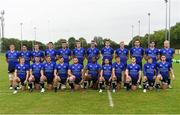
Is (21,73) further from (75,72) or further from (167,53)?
(167,53)

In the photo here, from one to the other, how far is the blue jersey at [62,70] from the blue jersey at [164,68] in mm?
3414

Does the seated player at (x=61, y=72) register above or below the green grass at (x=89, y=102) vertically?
above

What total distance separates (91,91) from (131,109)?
3.91 metres

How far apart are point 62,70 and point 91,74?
3.51ft

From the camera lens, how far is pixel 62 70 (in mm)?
15391

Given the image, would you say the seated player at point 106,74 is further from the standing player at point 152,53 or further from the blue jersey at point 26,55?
the blue jersey at point 26,55

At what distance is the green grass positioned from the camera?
37.2 ft

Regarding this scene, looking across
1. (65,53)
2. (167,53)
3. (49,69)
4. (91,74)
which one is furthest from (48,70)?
(167,53)

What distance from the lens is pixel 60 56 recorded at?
16141mm

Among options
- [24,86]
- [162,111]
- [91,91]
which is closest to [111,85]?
[91,91]

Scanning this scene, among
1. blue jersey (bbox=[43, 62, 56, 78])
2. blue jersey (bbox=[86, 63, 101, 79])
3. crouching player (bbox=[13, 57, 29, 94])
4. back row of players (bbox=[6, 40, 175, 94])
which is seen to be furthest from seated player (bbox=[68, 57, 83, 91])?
crouching player (bbox=[13, 57, 29, 94])

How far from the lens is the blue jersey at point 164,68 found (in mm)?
15531

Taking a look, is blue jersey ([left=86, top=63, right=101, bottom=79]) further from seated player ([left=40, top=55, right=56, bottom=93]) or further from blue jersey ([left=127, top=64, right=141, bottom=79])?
seated player ([left=40, top=55, right=56, bottom=93])

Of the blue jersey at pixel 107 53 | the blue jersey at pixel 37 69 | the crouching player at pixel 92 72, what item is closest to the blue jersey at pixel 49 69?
the blue jersey at pixel 37 69
